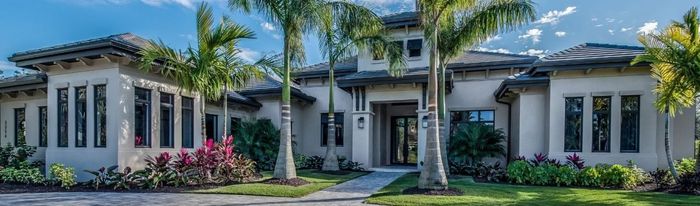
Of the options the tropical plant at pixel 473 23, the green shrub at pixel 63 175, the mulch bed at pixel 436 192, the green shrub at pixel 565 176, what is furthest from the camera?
the green shrub at pixel 565 176

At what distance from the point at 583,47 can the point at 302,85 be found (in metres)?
11.1

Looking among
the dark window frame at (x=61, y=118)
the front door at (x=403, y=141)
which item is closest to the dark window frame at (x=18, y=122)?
the dark window frame at (x=61, y=118)

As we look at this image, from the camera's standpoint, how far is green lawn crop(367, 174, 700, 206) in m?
8.09

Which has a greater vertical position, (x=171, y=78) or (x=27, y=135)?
(x=171, y=78)

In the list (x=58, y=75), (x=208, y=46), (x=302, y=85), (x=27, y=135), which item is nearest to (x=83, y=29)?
(x=58, y=75)

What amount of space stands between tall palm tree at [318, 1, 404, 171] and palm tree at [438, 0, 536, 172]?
1572mm

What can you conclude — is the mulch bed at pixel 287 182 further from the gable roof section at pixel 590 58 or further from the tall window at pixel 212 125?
the gable roof section at pixel 590 58

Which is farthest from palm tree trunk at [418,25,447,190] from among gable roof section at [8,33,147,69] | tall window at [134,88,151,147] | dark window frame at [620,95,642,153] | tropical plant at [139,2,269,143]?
tall window at [134,88,151,147]

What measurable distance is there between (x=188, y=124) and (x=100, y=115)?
2.47 meters

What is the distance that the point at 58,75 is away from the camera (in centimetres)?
1148

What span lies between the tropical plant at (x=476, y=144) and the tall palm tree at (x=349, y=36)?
3405 mm

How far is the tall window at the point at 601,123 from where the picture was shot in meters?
12.0

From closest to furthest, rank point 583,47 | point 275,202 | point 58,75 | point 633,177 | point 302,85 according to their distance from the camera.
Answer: point 275,202
point 633,177
point 58,75
point 583,47
point 302,85

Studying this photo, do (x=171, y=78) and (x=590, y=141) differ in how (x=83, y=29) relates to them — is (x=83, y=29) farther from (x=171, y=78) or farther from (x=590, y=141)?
(x=590, y=141)
